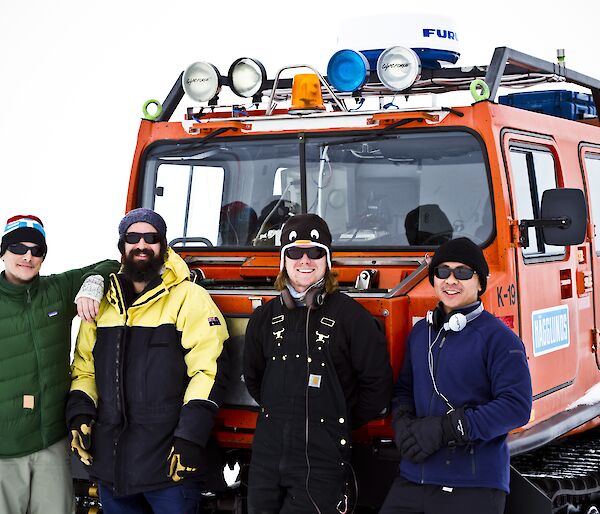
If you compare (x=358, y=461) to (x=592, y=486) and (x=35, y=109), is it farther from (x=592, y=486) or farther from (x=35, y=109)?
(x=35, y=109)

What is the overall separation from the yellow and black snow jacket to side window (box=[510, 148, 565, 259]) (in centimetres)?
167

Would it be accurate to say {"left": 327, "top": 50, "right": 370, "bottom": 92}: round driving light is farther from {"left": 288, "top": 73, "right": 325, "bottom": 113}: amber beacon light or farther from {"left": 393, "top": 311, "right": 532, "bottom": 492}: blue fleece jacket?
{"left": 393, "top": 311, "right": 532, "bottom": 492}: blue fleece jacket

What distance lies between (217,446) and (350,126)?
176cm

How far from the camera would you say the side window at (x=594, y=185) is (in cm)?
630

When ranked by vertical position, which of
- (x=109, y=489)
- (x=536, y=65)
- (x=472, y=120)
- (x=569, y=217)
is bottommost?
(x=109, y=489)

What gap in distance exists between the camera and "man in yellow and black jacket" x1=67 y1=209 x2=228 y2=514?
14.9 ft

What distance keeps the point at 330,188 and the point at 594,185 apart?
1.85 meters

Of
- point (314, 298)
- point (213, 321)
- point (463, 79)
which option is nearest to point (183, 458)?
point (213, 321)

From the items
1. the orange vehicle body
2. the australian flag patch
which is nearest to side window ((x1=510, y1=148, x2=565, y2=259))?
the orange vehicle body

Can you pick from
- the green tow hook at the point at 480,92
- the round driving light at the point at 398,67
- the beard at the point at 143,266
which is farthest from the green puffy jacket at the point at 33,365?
the green tow hook at the point at 480,92

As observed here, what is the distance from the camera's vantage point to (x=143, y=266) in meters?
4.70

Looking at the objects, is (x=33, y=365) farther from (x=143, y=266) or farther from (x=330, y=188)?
(x=330, y=188)

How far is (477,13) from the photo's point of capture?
1445cm

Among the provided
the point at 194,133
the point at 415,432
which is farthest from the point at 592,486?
the point at 194,133
